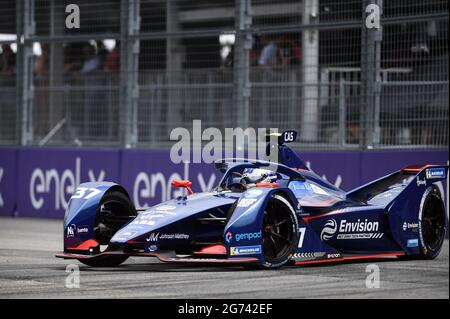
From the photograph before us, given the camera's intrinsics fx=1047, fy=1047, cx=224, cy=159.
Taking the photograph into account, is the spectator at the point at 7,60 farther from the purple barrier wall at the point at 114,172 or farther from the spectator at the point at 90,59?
the purple barrier wall at the point at 114,172

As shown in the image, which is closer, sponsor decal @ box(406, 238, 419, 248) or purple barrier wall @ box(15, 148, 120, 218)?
sponsor decal @ box(406, 238, 419, 248)

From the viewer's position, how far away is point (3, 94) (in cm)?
1725

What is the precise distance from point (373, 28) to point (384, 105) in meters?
0.99

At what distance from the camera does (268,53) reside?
49.0 ft

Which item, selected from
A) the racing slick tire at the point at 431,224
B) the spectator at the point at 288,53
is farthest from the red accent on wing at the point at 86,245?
the spectator at the point at 288,53

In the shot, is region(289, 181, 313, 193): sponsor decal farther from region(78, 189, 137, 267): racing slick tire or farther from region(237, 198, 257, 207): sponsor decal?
region(78, 189, 137, 267): racing slick tire

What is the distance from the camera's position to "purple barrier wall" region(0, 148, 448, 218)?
44.2ft

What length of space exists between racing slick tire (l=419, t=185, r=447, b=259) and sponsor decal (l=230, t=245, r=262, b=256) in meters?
2.24

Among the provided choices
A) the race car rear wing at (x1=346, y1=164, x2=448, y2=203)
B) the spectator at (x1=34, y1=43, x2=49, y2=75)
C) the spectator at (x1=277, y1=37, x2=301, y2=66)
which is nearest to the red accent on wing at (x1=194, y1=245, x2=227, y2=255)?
the race car rear wing at (x1=346, y1=164, x2=448, y2=203)

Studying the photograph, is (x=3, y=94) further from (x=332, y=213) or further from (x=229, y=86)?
(x=332, y=213)

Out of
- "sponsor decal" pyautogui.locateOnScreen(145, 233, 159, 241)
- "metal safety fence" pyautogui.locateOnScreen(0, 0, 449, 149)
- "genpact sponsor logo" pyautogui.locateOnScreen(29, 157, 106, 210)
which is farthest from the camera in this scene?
"genpact sponsor logo" pyautogui.locateOnScreen(29, 157, 106, 210)

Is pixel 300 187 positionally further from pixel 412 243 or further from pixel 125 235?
pixel 125 235

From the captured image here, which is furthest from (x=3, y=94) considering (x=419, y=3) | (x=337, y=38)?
(x=419, y=3)

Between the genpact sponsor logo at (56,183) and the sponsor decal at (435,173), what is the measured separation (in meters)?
6.55
